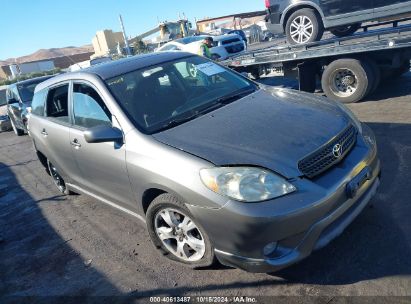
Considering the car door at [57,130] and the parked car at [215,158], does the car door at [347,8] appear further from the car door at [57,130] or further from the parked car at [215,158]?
the car door at [57,130]

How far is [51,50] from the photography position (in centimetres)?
14962

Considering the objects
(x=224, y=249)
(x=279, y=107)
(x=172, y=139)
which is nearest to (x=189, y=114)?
(x=172, y=139)

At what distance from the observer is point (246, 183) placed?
2545mm

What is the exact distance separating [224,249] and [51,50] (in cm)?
16520

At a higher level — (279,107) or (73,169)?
(279,107)

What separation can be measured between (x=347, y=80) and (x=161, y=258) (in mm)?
5466

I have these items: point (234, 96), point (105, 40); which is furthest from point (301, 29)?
point (105, 40)

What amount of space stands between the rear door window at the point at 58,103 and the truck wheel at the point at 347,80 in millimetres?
4999

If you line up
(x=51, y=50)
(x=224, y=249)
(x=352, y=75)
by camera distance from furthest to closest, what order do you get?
(x=51, y=50) < (x=352, y=75) < (x=224, y=249)

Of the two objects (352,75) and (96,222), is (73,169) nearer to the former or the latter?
(96,222)

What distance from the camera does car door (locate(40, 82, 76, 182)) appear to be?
426 centimetres

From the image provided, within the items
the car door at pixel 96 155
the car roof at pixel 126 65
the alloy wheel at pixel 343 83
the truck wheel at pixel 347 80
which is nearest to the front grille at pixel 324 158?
the car door at pixel 96 155

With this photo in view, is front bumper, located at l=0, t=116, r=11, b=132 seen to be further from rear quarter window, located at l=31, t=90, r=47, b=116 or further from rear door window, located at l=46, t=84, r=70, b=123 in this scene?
rear door window, located at l=46, t=84, r=70, b=123

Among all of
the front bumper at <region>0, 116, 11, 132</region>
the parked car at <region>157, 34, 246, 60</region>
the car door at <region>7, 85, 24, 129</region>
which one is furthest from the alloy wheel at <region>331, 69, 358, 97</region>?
the front bumper at <region>0, 116, 11, 132</region>
